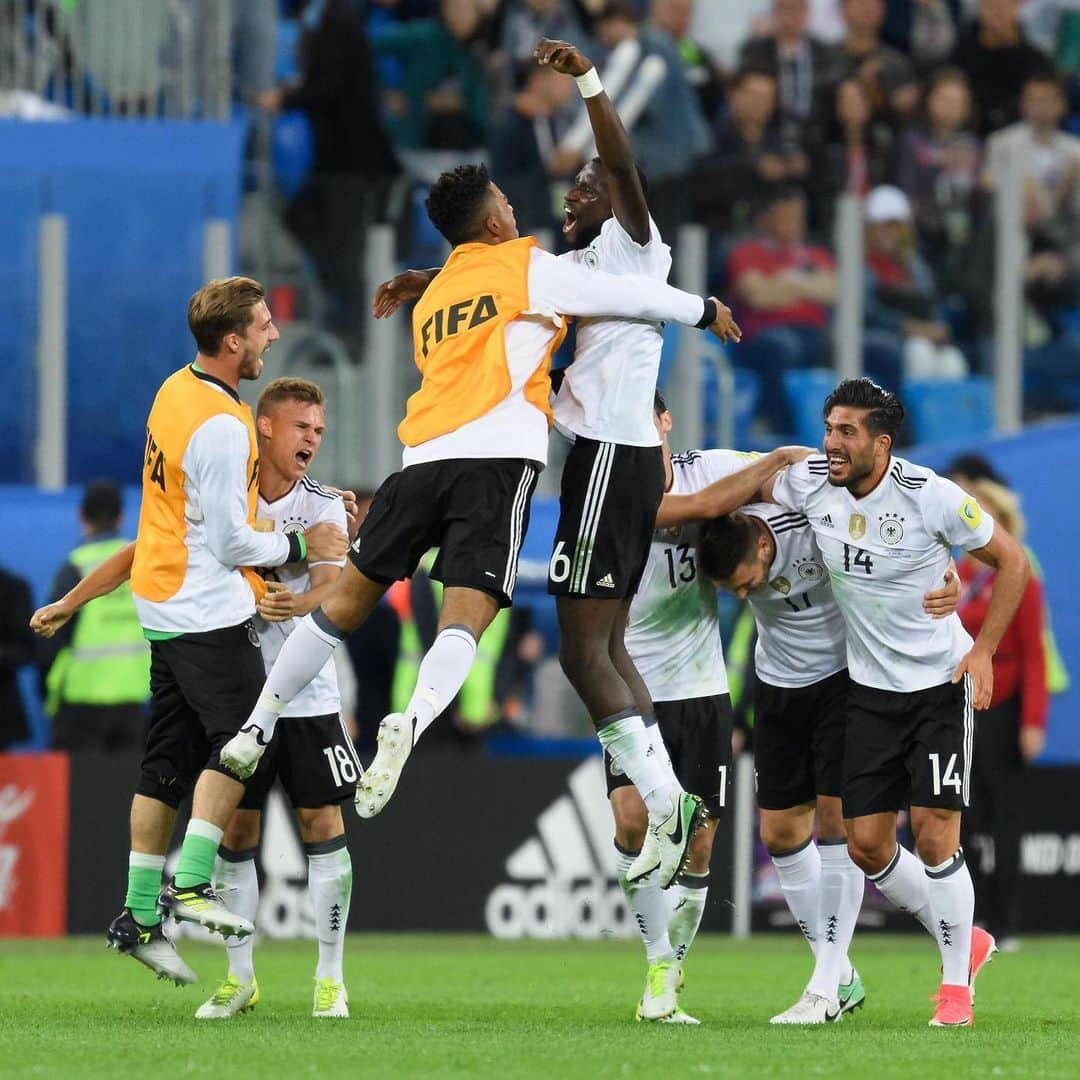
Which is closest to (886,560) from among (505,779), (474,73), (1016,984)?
(1016,984)

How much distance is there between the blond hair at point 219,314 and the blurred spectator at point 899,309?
767 cm

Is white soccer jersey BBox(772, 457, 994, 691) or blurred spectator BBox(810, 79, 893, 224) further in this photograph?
blurred spectator BBox(810, 79, 893, 224)

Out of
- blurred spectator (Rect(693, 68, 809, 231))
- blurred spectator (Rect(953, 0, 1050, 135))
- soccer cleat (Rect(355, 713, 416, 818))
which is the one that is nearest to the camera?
soccer cleat (Rect(355, 713, 416, 818))

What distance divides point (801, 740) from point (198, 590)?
2275mm

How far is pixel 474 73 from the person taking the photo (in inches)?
647

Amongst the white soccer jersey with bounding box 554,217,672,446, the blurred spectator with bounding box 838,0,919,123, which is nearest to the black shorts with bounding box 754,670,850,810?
the white soccer jersey with bounding box 554,217,672,446

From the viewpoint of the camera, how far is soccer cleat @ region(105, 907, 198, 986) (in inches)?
311

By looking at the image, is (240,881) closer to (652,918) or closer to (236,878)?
(236,878)

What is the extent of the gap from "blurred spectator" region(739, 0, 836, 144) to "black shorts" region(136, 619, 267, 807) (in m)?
9.57

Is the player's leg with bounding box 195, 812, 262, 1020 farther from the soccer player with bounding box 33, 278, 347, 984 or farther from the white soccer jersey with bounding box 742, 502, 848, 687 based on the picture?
the white soccer jersey with bounding box 742, 502, 848, 687

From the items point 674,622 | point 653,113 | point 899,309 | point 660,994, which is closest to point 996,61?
point 899,309

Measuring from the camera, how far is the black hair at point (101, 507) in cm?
1291

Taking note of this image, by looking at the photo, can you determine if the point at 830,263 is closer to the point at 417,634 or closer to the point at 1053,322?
the point at 1053,322

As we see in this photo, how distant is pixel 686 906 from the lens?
878 centimetres
